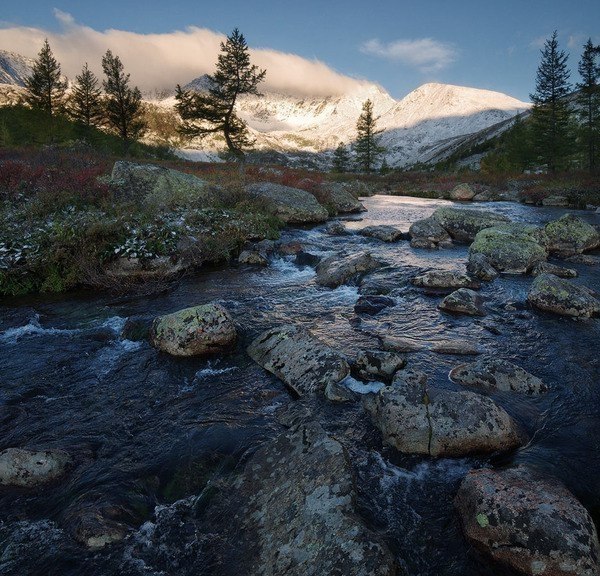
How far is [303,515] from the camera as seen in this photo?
3.64m

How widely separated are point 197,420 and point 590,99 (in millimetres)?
58002

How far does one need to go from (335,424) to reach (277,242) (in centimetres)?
1213

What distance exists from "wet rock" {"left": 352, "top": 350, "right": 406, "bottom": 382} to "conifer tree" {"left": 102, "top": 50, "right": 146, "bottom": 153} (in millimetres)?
52057

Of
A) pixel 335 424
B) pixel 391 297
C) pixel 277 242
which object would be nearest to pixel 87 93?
pixel 277 242

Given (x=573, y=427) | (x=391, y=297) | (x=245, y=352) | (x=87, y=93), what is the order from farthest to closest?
1. (x=87, y=93)
2. (x=391, y=297)
3. (x=245, y=352)
4. (x=573, y=427)

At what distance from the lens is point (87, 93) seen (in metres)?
50.0

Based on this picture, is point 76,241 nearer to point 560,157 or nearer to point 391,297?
point 391,297

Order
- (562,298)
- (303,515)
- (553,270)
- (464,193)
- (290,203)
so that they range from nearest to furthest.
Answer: (303,515), (562,298), (553,270), (290,203), (464,193)

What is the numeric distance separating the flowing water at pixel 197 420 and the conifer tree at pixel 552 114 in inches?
1814

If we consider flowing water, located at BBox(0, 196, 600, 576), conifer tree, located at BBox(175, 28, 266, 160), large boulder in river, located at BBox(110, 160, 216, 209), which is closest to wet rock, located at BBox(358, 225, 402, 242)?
flowing water, located at BBox(0, 196, 600, 576)


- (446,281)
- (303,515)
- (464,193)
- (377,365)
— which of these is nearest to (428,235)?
(446,281)

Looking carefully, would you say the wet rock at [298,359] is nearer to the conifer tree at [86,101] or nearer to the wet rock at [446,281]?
the wet rock at [446,281]

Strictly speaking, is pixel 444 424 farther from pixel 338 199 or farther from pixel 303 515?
pixel 338 199

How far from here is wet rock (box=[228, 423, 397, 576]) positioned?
3168mm
